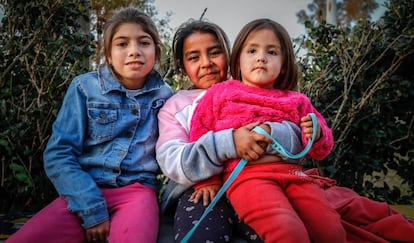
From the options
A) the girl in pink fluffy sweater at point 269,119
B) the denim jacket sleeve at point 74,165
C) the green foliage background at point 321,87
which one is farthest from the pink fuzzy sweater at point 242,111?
the green foliage background at point 321,87

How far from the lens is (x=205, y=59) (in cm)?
211

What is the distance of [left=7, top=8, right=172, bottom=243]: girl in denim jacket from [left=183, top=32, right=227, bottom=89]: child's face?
0.20m

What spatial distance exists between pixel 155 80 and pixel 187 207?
796 mm

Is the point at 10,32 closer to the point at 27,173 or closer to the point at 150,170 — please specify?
the point at 27,173

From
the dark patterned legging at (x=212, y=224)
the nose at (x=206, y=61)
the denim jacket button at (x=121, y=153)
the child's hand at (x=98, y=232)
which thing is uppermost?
the nose at (x=206, y=61)

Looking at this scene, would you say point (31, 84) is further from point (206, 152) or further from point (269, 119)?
point (269, 119)

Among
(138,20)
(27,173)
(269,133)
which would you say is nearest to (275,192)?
(269,133)

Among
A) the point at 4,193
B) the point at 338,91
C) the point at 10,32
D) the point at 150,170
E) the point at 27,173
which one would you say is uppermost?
the point at 10,32

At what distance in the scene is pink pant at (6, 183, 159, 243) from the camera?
1577 mm

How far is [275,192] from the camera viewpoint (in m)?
1.59

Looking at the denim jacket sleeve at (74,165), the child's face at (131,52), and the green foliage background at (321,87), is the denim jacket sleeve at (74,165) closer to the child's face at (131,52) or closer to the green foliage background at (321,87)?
the child's face at (131,52)

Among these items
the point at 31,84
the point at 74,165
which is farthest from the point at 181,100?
the point at 31,84

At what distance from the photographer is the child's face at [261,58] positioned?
1852mm

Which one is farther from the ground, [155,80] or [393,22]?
[393,22]
